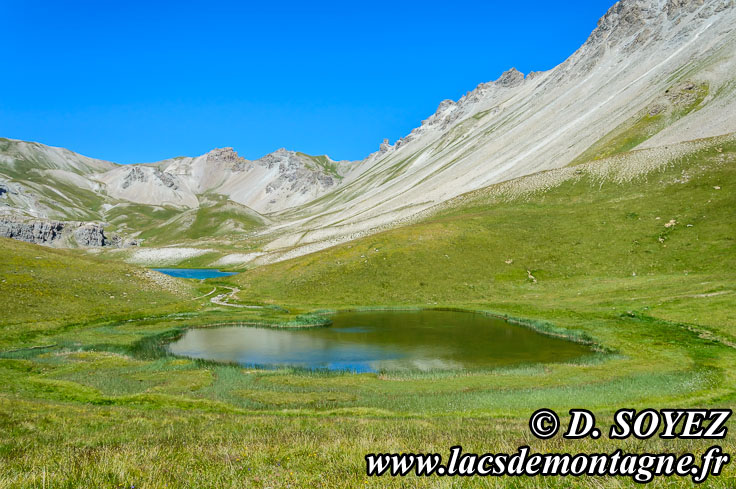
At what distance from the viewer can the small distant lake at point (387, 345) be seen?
4056 centimetres

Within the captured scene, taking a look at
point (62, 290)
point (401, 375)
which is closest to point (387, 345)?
point (401, 375)

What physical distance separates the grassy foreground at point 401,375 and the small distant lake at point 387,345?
3.87m

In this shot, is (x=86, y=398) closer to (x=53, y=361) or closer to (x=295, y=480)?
(x=53, y=361)

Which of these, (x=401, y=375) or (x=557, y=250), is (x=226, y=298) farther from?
(x=557, y=250)

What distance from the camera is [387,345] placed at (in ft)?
156

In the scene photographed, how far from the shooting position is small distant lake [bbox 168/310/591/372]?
133 ft

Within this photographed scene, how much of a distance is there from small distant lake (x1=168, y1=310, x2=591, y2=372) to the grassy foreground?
387cm

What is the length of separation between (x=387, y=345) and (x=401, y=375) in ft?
37.6

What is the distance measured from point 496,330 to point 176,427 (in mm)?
42916

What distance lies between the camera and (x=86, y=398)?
1089 inches

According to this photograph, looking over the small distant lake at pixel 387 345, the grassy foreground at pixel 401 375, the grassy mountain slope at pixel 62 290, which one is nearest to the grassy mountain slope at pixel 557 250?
the grassy foreground at pixel 401 375

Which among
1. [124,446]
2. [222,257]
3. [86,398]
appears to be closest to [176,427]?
[124,446]

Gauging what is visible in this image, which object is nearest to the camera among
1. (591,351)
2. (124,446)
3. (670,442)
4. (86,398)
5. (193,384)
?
(670,442)

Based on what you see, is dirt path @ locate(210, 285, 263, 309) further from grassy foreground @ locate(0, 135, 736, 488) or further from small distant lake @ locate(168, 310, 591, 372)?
small distant lake @ locate(168, 310, 591, 372)
